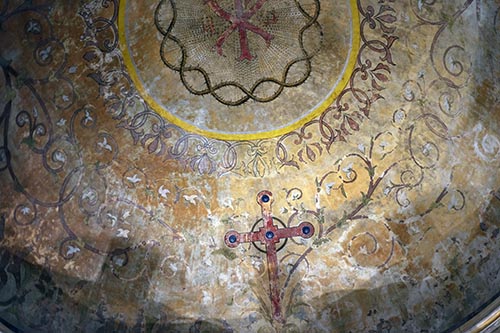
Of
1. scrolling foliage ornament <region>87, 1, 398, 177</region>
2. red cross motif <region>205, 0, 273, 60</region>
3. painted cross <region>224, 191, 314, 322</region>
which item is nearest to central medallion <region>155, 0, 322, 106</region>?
red cross motif <region>205, 0, 273, 60</region>

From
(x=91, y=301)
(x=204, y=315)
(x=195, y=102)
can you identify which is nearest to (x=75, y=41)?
(x=195, y=102)

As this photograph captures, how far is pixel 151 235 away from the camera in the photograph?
859 cm

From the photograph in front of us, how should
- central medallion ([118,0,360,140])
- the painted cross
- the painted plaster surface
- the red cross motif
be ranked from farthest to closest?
the painted cross < the red cross motif < central medallion ([118,0,360,140]) < the painted plaster surface

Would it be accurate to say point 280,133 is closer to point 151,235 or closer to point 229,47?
point 229,47

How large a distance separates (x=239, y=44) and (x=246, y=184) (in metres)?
1.76

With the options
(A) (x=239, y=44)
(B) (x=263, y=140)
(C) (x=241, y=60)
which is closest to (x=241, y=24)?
(A) (x=239, y=44)

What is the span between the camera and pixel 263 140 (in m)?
8.93

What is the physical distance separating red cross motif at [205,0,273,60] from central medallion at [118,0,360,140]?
0.04 ft

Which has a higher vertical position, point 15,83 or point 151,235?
point 15,83

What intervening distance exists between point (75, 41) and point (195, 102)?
1636mm

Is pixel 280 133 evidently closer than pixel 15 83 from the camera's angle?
No

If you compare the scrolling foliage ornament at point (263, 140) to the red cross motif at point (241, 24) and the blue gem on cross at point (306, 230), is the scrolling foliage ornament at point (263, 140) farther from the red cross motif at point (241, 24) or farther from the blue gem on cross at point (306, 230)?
the red cross motif at point (241, 24)

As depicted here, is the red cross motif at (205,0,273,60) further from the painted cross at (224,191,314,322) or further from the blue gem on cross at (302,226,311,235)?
the blue gem on cross at (302,226,311,235)

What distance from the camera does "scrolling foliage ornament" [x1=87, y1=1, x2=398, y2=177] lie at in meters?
8.34
